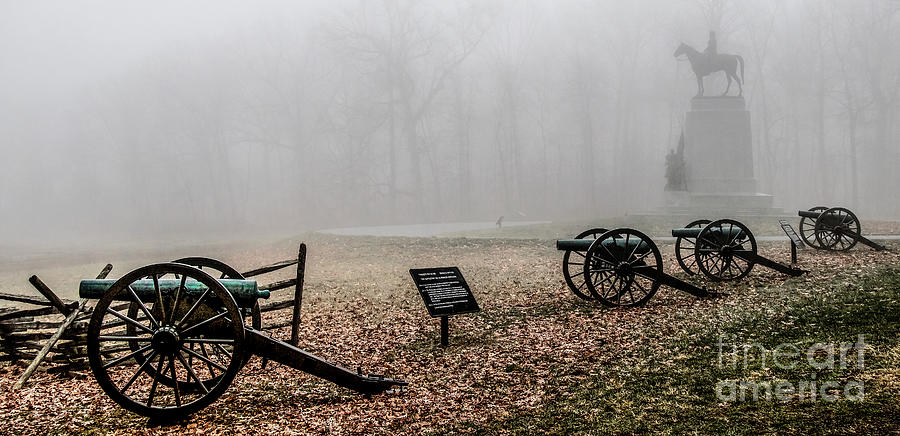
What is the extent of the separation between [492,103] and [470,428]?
5633cm

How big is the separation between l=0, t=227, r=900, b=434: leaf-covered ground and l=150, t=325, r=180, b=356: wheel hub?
78cm

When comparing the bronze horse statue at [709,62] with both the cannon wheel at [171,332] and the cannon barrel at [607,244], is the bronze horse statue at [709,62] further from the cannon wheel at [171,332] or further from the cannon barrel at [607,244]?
the cannon wheel at [171,332]

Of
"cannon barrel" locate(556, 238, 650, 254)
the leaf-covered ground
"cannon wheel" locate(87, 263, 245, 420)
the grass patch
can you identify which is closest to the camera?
"cannon wheel" locate(87, 263, 245, 420)

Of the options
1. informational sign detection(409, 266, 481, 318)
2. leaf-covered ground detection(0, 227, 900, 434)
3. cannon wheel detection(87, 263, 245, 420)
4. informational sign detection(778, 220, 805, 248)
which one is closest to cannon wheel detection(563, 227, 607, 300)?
leaf-covered ground detection(0, 227, 900, 434)

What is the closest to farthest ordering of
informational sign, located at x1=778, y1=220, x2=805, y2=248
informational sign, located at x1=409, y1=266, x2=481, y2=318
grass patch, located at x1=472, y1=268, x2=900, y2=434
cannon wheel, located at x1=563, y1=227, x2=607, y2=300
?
grass patch, located at x1=472, y1=268, x2=900, y2=434
informational sign, located at x1=409, y1=266, x2=481, y2=318
cannon wheel, located at x1=563, y1=227, x2=607, y2=300
informational sign, located at x1=778, y1=220, x2=805, y2=248

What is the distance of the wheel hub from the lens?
568cm

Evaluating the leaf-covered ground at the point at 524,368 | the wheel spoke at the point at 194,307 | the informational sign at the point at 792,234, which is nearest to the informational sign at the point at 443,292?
the leaf-covered ground at the point at 524,368

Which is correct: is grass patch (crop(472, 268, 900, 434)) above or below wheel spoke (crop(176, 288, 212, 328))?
→ below

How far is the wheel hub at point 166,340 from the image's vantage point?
5.68 meters

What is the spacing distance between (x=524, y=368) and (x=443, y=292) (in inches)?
61.9

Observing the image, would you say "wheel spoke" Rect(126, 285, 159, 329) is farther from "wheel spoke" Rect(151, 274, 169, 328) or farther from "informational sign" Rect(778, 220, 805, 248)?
"informational sign" Rect(778, 220, 805, 248)

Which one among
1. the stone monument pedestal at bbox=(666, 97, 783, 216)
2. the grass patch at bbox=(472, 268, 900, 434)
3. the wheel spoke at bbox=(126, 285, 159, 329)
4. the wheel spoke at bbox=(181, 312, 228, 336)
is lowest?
the grass patch at bbox=(472, 268, 900, 434)

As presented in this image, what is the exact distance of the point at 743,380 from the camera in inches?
260

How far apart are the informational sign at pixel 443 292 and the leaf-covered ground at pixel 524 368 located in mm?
626
